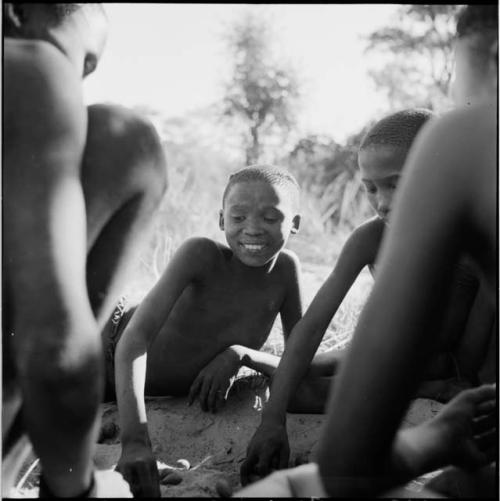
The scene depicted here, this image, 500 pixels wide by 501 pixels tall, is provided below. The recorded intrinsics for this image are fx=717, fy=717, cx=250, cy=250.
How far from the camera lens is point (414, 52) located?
163 cm

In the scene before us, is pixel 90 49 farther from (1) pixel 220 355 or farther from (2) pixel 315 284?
(2) pixel 315 284

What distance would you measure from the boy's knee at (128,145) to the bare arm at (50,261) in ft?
0.20

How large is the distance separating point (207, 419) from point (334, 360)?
0.44 m

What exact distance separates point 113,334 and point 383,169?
3.41 feet

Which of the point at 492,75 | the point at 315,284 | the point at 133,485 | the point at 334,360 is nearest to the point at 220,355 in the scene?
the point at 334,360

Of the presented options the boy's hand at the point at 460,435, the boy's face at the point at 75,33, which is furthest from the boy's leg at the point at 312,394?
the boy's face at the point at 75,33

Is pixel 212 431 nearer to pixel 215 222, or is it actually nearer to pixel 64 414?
pixel 64 414

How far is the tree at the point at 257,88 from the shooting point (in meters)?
1.59

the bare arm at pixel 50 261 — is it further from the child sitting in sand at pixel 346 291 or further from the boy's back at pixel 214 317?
the boy's back at pixel 214 317

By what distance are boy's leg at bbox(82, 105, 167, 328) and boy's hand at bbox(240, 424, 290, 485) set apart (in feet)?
1.95

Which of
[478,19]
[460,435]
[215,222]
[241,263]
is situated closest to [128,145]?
[478,19]

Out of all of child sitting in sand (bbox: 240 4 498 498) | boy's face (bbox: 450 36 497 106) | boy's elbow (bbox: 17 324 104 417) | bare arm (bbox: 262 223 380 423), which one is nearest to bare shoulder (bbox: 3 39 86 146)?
boy's elbow (bbox: 17 324 104 417)

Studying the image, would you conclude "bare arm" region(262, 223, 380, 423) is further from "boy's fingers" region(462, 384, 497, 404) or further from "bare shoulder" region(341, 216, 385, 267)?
"boy's fingers" region(462, 384, 497, 404)

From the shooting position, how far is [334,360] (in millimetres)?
2211
